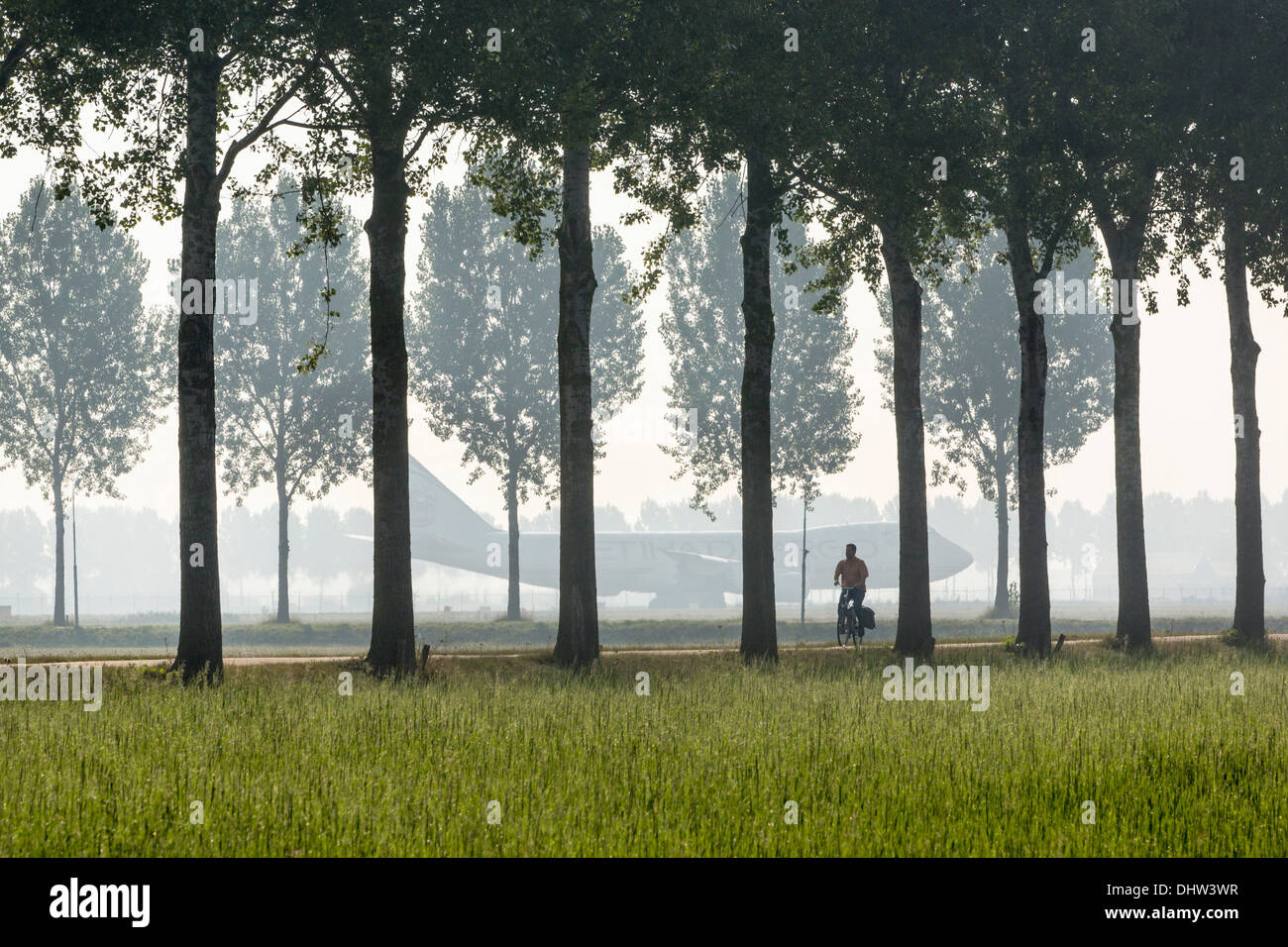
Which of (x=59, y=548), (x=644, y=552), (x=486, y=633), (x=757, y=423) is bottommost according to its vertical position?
(x=486, y=633)

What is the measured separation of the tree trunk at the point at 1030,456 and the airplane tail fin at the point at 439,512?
5825 centimetres

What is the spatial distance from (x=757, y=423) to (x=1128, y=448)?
854cm

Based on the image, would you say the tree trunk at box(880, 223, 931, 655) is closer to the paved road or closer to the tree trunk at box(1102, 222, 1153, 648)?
the paved road

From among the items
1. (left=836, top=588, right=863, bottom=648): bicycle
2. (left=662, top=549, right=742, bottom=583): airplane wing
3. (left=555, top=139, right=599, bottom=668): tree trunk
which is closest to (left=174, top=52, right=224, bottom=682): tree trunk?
(left=555, top=139, right=599, bottom=668): tree trunk

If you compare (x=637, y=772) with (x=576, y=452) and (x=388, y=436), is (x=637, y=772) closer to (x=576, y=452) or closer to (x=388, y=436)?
(x=388, y=436)

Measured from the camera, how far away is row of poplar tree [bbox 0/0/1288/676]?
1625 cm

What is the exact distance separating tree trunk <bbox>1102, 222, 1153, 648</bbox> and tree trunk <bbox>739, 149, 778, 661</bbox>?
790cm

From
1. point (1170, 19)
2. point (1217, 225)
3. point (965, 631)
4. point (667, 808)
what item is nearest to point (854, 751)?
point (667, 808)

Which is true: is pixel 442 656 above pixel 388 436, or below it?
below

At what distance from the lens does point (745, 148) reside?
19.2m
